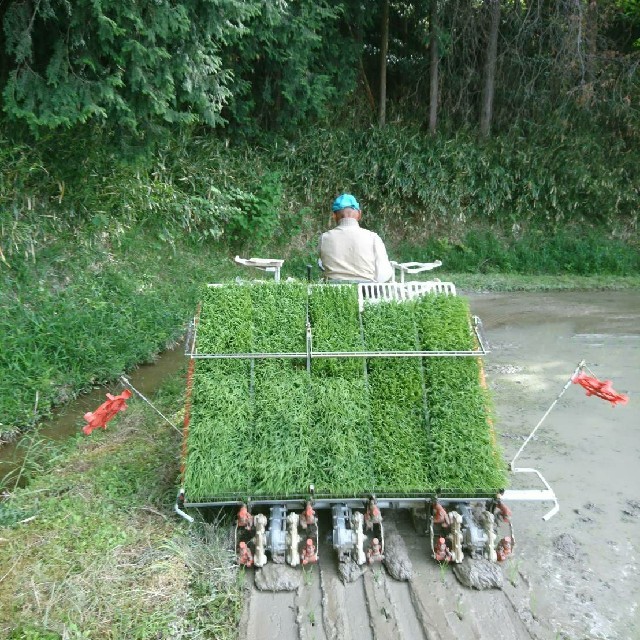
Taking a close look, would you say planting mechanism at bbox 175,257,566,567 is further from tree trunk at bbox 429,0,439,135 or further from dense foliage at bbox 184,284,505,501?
tree trunk at bbox 429,0,439,135

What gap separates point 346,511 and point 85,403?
417cm

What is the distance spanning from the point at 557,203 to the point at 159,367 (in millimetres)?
11412

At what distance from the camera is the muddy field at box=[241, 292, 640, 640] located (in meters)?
3.34

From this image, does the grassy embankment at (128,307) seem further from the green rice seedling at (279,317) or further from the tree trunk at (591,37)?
the tree trunk at (591,37)

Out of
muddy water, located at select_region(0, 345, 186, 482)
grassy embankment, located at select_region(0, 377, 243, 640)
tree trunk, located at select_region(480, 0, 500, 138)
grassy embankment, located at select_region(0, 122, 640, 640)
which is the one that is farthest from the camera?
tree trunk, located at select_region(480, 0, 500, 138)

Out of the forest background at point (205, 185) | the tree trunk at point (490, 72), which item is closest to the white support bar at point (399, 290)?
the forest background at point (205, 185)

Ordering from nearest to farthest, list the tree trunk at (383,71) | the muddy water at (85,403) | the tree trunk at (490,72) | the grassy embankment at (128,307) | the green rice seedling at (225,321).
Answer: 1. the grassy embankment at (128,307)
2. the green rice seedling at (225,321)
3. the muddy water at (85,403)
4. the tree trunk at (490,72)
5. the tree trunk at (383,71)

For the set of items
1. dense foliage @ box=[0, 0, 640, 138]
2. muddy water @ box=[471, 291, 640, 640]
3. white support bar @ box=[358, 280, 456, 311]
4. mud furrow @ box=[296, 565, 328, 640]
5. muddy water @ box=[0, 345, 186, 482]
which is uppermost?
dense foliage @ box=[0, 0, 640, 138]

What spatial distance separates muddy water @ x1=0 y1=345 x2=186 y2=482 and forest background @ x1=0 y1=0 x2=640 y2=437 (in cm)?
16

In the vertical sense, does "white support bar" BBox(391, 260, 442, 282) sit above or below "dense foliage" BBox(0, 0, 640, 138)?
below

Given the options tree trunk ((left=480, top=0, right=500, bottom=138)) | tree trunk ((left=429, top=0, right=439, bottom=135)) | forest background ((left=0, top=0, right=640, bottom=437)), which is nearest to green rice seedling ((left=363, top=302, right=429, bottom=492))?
forest background ((left=0, top=0, right=640, bottom=437))

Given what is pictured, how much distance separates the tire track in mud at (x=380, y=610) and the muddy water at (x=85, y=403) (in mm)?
3103

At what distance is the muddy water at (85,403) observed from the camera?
5.87m

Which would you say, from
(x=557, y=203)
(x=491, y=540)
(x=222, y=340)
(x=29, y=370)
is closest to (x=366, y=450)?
(x=491, y=540)
